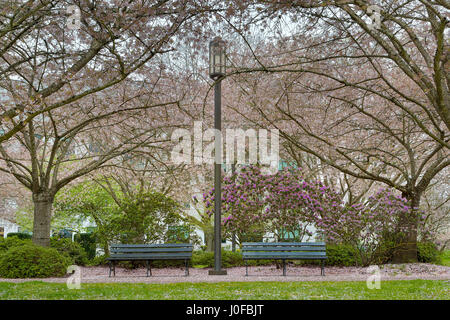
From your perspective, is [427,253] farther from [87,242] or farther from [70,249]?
[87,242]

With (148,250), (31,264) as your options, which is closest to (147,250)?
(148,250)

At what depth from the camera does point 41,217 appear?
11.9 meters

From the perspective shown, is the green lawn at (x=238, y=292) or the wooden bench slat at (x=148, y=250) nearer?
the green lawn at (x=238, y=292)

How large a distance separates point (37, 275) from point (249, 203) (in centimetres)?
584

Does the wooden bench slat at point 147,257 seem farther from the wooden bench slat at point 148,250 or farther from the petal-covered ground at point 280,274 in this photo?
the petal-covered ground at point 280,274

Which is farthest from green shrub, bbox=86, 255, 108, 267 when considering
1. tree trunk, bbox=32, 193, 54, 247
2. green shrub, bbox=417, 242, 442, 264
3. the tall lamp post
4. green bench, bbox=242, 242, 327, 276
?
green shrub, bbox=417, 242, 442, 264

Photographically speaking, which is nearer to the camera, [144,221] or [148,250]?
[148,250]

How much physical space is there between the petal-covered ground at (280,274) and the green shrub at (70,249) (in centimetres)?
68

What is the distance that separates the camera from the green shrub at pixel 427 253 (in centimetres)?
1273

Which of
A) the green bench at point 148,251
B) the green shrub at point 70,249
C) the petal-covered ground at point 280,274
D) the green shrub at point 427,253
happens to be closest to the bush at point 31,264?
the petal-covered ground at point 280,274

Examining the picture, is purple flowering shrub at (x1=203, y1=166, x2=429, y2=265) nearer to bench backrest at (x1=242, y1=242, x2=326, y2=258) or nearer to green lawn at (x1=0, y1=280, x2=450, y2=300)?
bench backrest at (x1=242, y1=242, x2=326, y2=258)

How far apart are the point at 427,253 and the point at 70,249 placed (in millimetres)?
10279
